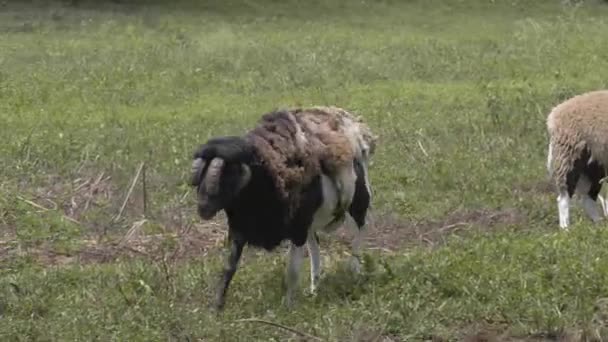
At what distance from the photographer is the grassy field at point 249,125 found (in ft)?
26.6

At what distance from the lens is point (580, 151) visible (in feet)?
38.1

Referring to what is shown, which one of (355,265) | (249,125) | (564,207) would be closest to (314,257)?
(355,265)

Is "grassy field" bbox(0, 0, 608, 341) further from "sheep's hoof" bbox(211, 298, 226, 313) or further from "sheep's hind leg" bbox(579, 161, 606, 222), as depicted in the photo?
"sheep's hind leg" bbox(579, 161, 606, 222)

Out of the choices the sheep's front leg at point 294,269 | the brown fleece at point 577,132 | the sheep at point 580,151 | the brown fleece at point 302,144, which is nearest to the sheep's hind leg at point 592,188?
the sheep at point 580,151

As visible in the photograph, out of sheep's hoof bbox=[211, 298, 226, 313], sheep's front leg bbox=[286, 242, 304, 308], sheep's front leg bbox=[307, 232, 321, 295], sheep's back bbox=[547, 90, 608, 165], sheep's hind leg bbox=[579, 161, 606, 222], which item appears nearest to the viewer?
sheep's hoof bbox=[211, 298, 226, 313]

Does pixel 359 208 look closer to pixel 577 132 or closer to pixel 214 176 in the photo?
pixel 214 176

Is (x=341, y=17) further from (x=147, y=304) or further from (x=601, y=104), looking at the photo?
(x=147, y=304)

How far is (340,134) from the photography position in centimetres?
964

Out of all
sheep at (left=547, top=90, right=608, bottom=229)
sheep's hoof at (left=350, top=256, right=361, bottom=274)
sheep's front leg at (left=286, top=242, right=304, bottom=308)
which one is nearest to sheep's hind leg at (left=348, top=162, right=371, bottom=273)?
sheep's hoof at (left=350, top=256, right=361, bottom=274)

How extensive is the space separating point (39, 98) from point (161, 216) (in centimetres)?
760

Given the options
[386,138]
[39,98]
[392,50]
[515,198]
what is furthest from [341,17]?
[515,198]

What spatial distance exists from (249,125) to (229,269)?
8.24 meters

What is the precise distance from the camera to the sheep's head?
8422 mm

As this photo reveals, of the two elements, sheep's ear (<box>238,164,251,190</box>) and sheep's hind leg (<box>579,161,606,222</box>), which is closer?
sheep's ear (<box>238,164,251,190</box>)
